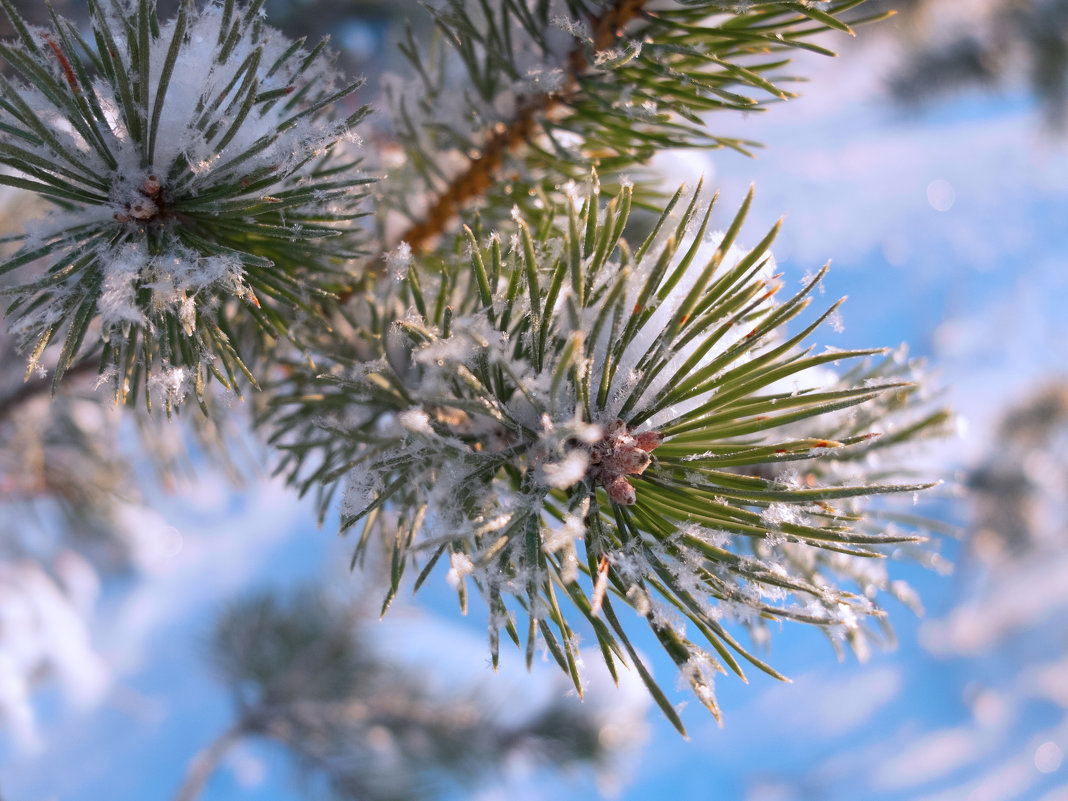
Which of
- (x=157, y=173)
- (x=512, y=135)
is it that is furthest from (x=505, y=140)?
(x=157, y=173)

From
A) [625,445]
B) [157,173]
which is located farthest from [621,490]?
[157,173]

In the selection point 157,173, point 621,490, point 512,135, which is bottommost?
point 621,490

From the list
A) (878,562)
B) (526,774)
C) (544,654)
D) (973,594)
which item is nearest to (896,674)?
(973,594)

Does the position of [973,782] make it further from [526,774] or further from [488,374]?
[488,374]

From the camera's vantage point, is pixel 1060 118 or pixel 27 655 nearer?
pixel 27 655

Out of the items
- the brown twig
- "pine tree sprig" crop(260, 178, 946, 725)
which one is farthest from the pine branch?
"pine tree sprig" crop(260, 178, 946, 725)

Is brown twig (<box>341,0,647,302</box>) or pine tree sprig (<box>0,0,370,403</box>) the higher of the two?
brown twig (<box>341,0,647,302</box>)

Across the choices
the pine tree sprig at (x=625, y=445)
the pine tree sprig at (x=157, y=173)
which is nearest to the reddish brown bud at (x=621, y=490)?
the pine tree sprig at (x=625, y=445)

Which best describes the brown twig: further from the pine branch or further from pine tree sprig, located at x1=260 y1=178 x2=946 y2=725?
pine tree sprig, located at x1=260 y1=178 x2=946 y2=725

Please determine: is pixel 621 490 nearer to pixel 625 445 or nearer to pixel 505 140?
pixel 625 445

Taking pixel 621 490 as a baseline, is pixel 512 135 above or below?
above

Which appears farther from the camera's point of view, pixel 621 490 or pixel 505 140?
pixel 505 140
